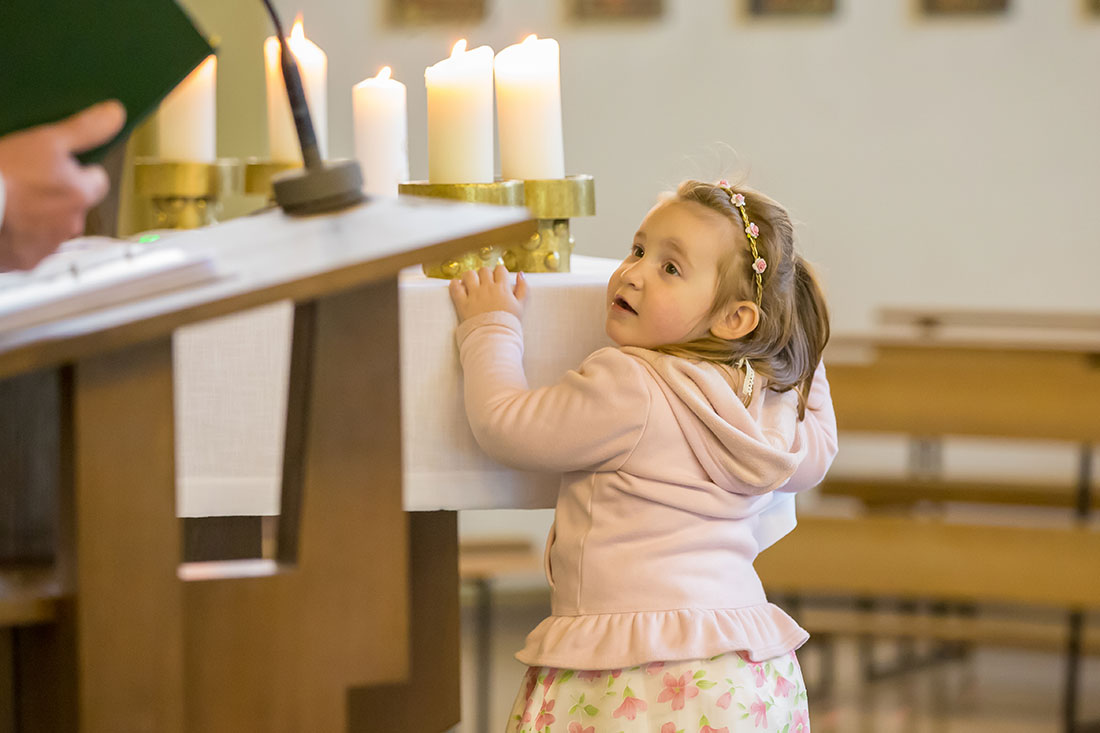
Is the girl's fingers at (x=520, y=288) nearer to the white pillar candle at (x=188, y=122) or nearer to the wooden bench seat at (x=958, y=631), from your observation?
the white pillar candle at (x=188, y=122)

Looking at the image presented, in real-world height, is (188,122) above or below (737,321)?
above

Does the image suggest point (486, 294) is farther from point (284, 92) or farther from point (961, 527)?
point (961, 527)

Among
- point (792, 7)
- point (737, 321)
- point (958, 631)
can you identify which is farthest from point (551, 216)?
point (792, 7)

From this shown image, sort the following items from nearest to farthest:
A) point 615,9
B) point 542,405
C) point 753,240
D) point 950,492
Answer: point 542,405 < point 753,240 < point 950,492 < point 615,9

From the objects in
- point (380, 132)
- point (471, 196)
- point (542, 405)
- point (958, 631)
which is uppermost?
point (380, 132)

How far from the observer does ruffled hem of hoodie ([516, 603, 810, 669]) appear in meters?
1.19

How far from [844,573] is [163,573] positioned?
2687 millimetres

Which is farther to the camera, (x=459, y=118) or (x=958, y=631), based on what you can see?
(x=958, y=631)

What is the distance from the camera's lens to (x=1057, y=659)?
4219 mm

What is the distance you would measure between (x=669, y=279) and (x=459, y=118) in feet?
0.88

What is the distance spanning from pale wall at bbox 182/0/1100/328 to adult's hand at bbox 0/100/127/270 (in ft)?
11.2

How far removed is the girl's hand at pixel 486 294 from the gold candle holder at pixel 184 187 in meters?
0.41

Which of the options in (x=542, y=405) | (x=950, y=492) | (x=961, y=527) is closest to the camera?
(x=542, y=405)

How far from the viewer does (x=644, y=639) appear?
1.19 m
